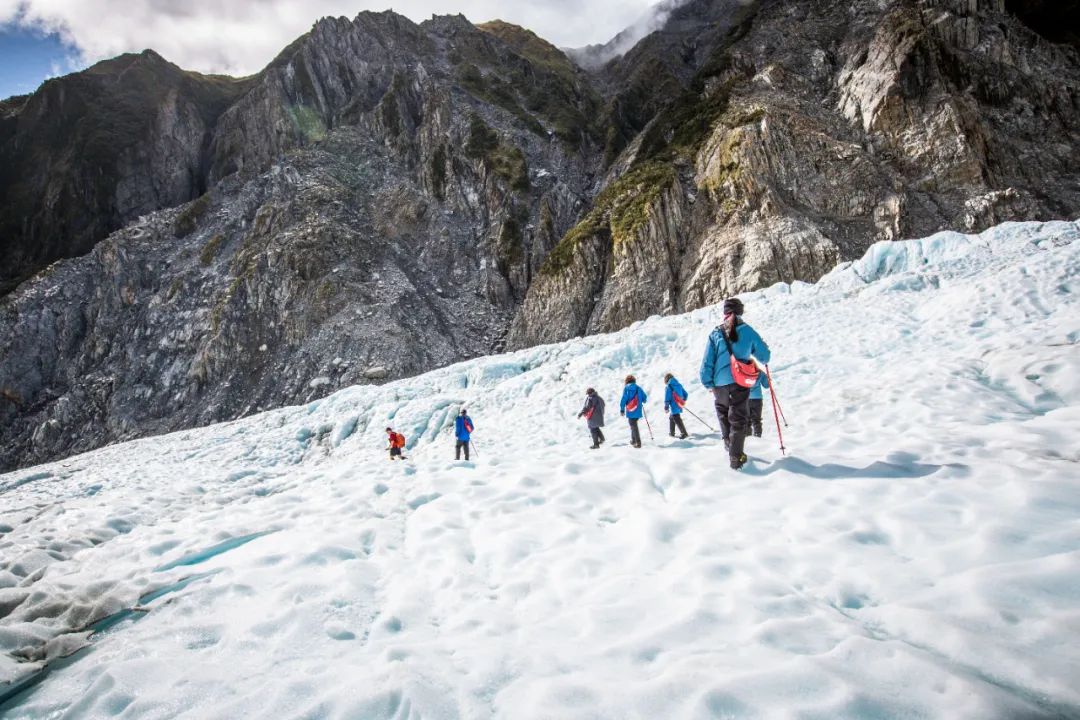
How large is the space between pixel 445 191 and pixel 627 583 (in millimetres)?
59057

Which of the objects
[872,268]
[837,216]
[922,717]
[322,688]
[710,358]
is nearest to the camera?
[922,717]

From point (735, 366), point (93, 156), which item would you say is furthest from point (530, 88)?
point (735, 366)

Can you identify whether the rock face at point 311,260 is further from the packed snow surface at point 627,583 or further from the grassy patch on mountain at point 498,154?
the packed snow surface at point 627,583

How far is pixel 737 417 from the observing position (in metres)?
5.64

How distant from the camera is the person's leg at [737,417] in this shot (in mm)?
5605

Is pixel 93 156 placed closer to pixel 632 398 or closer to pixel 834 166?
pixel 632 398

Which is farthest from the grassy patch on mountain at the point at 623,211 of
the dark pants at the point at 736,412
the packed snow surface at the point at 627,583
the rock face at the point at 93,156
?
the rock face at the point at 93,156

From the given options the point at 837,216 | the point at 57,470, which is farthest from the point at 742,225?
the point at 57,470

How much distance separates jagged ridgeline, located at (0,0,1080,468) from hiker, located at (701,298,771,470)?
29.5 meters

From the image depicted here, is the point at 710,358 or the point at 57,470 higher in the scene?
the point at 710,358

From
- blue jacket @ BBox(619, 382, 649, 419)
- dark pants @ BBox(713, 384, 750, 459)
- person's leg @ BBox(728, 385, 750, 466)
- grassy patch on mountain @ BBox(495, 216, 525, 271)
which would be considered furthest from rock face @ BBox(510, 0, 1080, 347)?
person's leg @ BBox(728, 385, 750, 466)

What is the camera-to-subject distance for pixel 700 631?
283 cm

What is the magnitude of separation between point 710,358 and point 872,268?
19.3 metres

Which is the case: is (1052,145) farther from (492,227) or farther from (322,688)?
(322,688)
